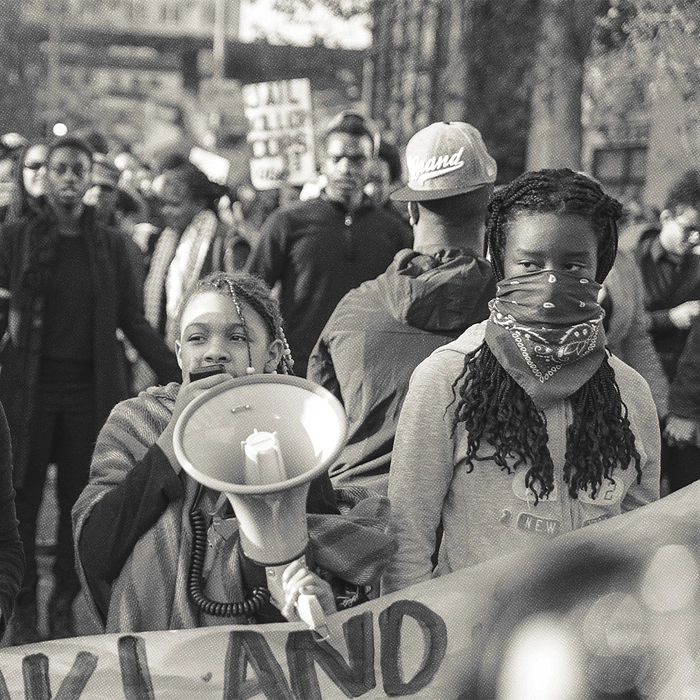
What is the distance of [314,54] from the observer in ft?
68.7

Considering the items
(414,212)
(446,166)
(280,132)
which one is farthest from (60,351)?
(280,132)

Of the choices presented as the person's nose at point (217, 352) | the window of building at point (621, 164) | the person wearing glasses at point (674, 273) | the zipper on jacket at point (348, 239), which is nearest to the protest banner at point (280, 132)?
the person wearing glasses at point (674, 273)

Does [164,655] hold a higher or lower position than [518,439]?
lower

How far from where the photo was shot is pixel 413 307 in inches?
137

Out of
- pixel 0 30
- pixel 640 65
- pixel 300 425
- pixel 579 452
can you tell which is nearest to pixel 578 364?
pixel 579 452

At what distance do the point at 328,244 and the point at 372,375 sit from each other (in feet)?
8.47

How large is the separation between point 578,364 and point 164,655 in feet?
3.35

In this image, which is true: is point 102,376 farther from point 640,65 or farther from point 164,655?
point 640,65

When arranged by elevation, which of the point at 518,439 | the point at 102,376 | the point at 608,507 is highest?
the point at 518,439

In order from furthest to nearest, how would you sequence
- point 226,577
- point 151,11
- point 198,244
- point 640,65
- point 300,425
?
1. point 151,11
2. point 640,65
3. point 198,244
4. point 226,577
5. point 300,425

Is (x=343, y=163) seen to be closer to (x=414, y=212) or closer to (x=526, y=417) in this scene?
(x=414, y=212)

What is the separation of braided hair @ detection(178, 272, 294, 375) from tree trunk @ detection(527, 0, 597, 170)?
11381mm

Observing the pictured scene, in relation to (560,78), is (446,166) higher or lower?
lower

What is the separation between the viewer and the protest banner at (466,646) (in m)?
2.51
